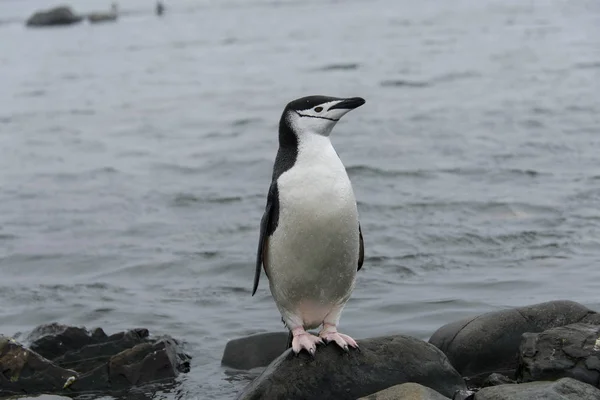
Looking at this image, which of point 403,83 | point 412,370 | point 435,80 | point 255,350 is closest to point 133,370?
point 255,350

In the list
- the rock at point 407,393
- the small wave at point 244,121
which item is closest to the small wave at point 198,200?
the small wave at point 244,121

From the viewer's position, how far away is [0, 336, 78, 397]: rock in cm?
786

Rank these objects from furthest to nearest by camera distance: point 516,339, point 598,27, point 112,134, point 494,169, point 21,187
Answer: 1. point 598,27
2. point 112,134
3. point 21,187
4. point 494,169
5. point 516,339

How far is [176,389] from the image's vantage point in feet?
26.6

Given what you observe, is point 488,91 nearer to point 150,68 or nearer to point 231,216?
point 231,216

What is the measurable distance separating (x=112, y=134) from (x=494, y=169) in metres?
8.68

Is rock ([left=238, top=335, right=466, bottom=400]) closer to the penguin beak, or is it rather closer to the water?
the water

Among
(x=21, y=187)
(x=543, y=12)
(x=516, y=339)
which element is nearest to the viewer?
(x=516, y=339)

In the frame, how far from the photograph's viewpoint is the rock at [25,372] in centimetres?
786

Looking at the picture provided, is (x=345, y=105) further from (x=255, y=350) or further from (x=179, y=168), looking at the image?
(x=179, y=168)

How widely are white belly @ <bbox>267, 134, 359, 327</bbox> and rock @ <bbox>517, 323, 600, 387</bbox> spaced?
51.1 inches

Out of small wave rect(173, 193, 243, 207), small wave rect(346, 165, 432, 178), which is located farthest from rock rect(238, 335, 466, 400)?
small wave rect(346, 165, 432, 178)

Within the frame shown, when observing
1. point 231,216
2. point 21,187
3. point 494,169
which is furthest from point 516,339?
point 21,187

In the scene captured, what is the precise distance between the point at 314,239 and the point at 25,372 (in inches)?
109
